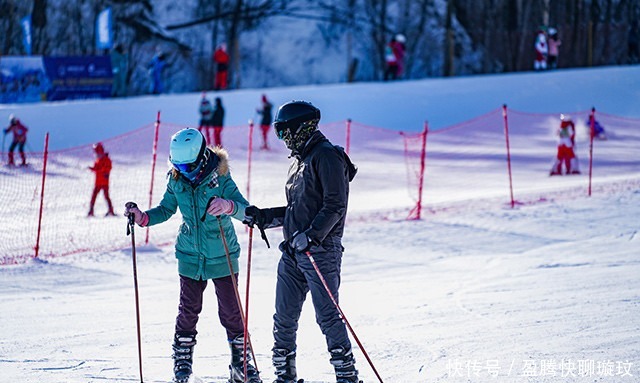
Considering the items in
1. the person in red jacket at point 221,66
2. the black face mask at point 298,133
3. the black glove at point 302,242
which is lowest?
the black glove at point 302,242

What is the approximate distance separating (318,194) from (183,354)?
4.27ft

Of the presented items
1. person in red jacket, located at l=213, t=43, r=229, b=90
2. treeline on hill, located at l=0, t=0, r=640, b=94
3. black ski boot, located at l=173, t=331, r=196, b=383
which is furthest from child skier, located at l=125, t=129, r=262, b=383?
treeline on hill, located at l=0, t=0, r=640, b=94

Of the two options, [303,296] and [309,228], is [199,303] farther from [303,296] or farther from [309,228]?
[309,228]

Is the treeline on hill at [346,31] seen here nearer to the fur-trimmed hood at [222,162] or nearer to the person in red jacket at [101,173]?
the person in red jacket at [101,173]

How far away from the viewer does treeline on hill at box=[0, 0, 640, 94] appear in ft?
105

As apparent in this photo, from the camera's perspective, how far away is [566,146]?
60.3 feet

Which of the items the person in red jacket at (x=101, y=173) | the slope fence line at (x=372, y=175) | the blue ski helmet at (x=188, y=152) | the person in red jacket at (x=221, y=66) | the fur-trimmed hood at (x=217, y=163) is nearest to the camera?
the blue ski helmet at (x=188, y=152)

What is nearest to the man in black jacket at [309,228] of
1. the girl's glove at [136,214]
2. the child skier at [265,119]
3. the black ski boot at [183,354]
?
the black ski boot at [183,354]

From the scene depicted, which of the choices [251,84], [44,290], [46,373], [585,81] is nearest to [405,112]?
[585,81]

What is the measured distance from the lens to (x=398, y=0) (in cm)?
3538

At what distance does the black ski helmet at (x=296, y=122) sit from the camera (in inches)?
206

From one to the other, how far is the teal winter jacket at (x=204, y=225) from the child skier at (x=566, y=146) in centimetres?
1354

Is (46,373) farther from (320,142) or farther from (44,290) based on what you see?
(44,290)

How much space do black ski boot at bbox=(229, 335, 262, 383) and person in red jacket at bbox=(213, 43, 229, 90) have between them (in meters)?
23.2
